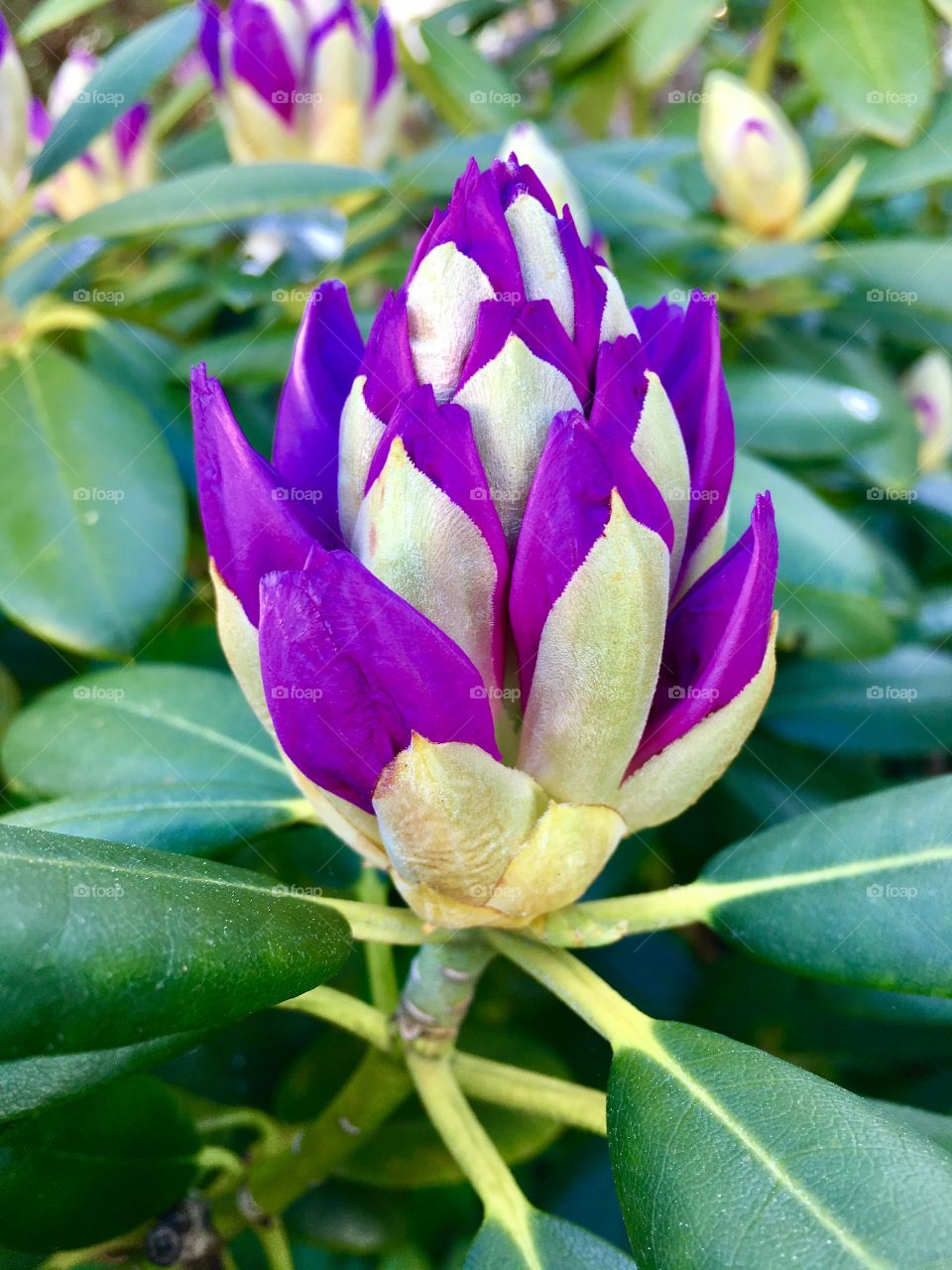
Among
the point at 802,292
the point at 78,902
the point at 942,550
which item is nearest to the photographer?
the point at 78,902

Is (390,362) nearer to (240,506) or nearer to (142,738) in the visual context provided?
(240,506)

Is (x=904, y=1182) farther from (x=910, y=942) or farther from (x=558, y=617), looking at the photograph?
(x=558, y=617)

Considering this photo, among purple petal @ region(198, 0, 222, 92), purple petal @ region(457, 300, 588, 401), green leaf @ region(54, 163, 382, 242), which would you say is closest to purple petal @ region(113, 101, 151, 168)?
purple petal @ region(198, 0, 222, 92)

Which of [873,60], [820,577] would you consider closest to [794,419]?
[820,577]

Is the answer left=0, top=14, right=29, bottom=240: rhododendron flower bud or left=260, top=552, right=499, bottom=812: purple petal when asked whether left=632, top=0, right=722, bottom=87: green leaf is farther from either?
left=260, top=552, right=499, bottom=812: purple petal

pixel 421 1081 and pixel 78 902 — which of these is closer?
pixel 78 902

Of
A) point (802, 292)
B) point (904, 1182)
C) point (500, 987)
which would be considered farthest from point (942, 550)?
point (904, 1182)

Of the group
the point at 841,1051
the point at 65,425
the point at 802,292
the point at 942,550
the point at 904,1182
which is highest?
the point at 65,425
